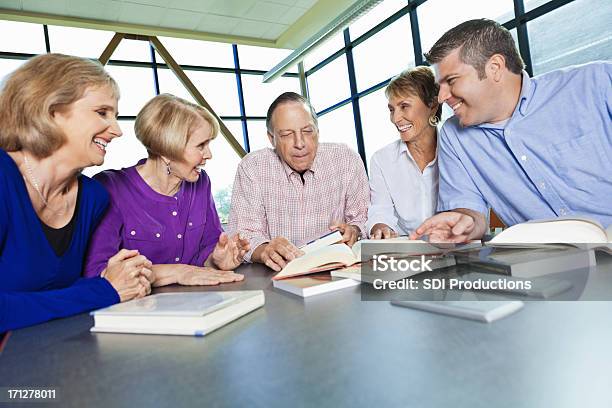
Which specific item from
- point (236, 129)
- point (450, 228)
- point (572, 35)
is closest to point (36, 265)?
point (450, 228)

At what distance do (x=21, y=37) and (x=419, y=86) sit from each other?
7.24 metres

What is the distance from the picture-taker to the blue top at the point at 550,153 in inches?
60.7

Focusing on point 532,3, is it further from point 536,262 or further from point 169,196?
point 536,262

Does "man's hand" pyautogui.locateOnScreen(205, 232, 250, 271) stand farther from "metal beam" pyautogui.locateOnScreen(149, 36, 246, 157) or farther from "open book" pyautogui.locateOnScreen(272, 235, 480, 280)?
"metal beam" pyautogui.locateOnScreen(149, 36, 246, 157)

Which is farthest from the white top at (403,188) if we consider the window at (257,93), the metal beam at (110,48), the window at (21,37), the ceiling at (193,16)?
the window at (21,37)

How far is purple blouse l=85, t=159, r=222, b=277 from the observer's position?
64.5 inches

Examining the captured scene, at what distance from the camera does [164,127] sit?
1.78 meters

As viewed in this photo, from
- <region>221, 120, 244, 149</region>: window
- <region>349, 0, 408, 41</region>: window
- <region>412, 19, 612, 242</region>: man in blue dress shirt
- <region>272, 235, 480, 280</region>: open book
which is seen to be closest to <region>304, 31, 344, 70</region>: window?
<region>349, 0, 408, 41</region>: window

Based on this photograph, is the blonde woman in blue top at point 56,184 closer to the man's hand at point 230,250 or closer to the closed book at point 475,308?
the man's hand at point 230,250

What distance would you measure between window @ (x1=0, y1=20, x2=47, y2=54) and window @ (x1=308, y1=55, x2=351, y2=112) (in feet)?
16.5

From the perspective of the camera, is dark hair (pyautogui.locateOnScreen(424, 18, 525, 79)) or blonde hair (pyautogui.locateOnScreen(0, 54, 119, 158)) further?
dark hair (pyautogui.locateOnScreen(424, 18, 525, 79))

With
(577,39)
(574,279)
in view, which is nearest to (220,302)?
(574,279)

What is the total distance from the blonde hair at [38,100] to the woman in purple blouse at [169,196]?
41cm

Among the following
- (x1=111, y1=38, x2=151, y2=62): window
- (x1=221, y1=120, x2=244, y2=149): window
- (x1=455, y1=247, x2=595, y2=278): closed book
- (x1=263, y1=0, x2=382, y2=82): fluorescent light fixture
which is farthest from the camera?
(x1=221, y1=120, x2=244, y2=149): window
